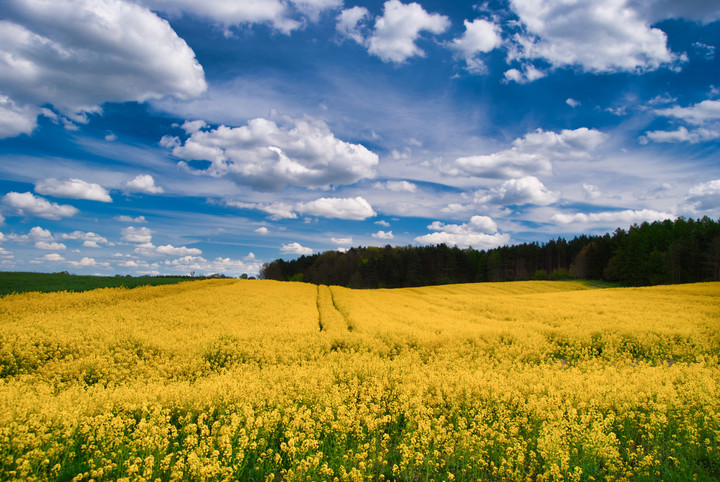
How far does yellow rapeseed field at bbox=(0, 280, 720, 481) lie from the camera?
4.63 m

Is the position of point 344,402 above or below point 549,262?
below

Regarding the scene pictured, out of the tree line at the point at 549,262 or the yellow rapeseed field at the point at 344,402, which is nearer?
the yellow rapeseed field at the point at 344,402

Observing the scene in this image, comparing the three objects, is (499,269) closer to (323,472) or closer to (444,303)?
(444,303)

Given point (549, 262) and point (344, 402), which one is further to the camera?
point (549, 262)

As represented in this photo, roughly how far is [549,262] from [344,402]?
103 m

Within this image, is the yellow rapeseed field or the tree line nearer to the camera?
the yellow rapeseed field

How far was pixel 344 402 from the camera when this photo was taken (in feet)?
23.2

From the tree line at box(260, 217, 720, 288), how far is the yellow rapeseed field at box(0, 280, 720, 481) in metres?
52.5

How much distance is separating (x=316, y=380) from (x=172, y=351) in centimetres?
674

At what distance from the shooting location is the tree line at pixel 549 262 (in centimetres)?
5753

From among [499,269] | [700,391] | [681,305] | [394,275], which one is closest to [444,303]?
[681,305]

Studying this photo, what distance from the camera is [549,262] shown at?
95.7 meters

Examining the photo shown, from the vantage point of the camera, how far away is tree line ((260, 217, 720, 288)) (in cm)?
5753

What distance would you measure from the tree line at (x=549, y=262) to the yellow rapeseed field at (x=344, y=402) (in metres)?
52.5
